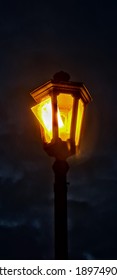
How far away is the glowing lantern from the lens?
5645 millimetres

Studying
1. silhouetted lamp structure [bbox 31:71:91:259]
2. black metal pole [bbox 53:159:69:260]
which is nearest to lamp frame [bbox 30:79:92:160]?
silhouetted lamp structure [bbox 31:71:91:259]

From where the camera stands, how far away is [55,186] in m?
5.63

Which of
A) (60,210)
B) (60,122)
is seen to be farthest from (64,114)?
(60,210)

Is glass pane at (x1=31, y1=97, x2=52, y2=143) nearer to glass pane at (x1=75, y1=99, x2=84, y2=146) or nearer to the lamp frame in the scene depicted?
the lamp frame

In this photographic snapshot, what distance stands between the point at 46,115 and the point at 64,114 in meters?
0.25

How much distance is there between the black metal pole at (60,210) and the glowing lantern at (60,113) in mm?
181

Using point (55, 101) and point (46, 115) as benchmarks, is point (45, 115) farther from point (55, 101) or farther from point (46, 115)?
point (55, 101)

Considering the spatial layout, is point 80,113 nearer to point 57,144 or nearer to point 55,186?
point 57,144

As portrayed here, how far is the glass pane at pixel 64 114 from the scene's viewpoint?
18.7 feet

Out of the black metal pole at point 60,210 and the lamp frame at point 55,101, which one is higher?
the lamp frame at point 55,101

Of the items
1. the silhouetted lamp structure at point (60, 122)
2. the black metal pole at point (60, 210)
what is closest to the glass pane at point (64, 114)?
the silhouetted lamp structure at point (60, 122)

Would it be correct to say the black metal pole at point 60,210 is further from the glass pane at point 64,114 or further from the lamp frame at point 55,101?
the glass pane at point 64,114

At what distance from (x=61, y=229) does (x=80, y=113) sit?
5.24ft
